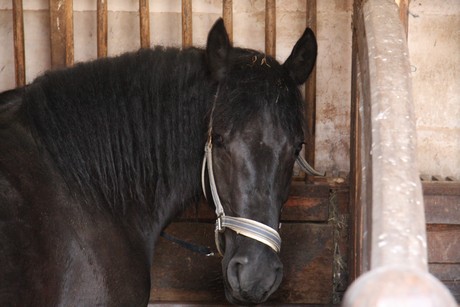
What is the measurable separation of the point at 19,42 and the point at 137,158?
136cm

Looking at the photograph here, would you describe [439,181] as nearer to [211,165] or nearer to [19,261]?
[211,165]

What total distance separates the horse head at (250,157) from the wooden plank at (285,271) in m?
0.96

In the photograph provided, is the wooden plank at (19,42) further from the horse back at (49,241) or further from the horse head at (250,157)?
the horse head at (250,157)

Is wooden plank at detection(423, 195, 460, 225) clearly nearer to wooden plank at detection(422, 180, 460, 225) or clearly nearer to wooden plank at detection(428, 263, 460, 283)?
wooden plank at detection(422, 180, 460, 225)

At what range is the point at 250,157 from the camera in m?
2.49

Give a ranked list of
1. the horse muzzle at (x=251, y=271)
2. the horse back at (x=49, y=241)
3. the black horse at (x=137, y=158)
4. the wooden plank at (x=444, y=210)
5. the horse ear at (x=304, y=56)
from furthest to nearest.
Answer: the wooden plank at (x=444, y=210)
the horse ear at (x=304, y=56)
the horse muzzle at (x=251, y=271)
the black horse at (x=137, y=158)
the horse back at (x=49, y=241)

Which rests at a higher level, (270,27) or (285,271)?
(270,27)

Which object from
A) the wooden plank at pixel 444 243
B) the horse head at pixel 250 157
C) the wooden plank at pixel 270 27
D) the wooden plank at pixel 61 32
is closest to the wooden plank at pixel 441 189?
the wooden plank at pixel 444 243

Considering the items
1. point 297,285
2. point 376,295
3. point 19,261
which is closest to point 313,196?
point 297,285

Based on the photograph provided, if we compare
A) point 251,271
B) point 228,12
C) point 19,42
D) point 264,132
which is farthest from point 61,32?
point 251,271

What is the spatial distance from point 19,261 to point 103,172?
0.53 metres

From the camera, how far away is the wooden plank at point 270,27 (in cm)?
362

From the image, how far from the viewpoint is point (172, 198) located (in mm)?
2762

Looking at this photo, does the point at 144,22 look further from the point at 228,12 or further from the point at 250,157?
→ the point at 250,157
